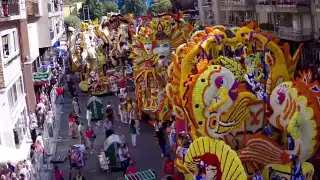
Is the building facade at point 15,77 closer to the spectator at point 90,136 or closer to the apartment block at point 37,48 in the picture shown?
the apartment block at point 37,48

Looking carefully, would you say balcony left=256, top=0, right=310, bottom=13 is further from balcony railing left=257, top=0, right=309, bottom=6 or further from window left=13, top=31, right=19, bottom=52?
window left=13, top=31, right=19, bottom=52

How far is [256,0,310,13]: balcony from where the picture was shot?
3269 centimetres

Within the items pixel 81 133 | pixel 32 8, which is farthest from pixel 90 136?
pixel 32 8

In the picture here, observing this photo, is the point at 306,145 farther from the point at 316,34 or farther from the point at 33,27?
the point at 33,27

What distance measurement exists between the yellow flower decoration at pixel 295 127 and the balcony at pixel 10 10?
1262 cm

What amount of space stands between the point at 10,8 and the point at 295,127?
49.7 feet

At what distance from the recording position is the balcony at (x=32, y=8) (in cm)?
3100

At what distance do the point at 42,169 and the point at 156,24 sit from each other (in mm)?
8607

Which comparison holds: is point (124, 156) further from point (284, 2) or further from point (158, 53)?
point (284, 2)

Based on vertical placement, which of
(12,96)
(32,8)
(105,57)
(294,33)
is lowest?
(12,96)

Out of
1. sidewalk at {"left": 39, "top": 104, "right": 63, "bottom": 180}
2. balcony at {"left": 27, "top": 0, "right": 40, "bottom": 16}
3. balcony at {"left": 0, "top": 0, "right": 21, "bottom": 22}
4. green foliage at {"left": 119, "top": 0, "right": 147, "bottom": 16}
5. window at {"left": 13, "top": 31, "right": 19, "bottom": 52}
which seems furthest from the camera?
green foliage at {"left": 119, "top": 0, "right": 147, "bottom": 16}

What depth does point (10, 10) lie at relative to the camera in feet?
77.6

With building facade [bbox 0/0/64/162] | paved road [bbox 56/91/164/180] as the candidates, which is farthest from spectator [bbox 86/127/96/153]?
building facade [bbox 0/0/64/162]

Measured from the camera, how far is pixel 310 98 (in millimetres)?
13180
